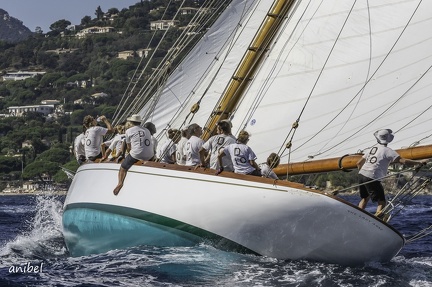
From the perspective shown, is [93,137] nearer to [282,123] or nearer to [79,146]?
[79,146]

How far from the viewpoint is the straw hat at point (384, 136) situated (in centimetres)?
1438

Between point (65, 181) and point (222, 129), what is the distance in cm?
8182

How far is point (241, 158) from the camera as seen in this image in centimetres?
1419

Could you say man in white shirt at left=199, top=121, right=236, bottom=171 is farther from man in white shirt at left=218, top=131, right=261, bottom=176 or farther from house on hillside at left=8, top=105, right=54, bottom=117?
house on hillside at left=8, top=105, right=54, bottom=117

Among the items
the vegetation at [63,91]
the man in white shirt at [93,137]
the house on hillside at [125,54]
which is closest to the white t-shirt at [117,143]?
the man in white shirt at [93,137]

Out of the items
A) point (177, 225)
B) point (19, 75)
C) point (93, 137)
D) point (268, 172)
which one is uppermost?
point (19, 75)

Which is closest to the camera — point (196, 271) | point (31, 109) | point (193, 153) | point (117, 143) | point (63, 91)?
point (196, 271)

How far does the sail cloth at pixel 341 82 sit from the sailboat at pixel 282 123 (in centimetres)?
2

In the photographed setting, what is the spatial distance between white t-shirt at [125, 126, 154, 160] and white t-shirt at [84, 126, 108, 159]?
78.0 inches

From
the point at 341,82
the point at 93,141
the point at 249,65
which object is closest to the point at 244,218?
the point at 341,82

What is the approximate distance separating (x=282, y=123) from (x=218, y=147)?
5.74ft

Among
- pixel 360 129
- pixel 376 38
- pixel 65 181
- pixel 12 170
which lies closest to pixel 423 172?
pixel 360 129

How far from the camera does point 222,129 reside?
48.1 ft

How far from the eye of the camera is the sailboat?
1377 cm
